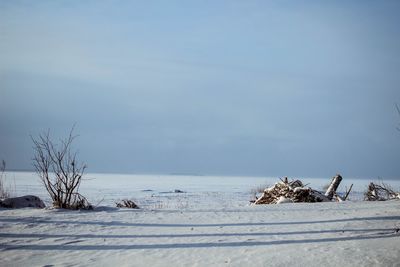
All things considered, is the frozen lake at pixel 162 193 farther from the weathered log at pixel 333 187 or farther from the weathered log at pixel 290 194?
the weathered log at pixel 333 187

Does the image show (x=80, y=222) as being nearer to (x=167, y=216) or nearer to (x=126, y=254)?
(x=167, y=216)

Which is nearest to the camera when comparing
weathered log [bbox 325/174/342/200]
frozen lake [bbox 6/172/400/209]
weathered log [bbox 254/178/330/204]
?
weathered log [bbox 254/178/330/204]

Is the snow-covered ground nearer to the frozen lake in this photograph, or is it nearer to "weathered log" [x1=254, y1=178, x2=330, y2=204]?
the frozen lake

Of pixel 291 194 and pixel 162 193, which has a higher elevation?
pixel 291 194

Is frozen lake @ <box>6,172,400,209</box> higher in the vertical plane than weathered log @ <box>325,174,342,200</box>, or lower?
lower

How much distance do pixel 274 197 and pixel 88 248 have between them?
21.7ft

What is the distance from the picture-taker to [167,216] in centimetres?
598

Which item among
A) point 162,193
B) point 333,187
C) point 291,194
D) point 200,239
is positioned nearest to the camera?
point 200,239

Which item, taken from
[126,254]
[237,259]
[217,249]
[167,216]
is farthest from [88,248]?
[167,216]

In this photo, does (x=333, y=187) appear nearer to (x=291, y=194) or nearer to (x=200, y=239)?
(x=291, y=194)

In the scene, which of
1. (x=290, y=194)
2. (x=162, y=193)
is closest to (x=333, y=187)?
(x=290, y=194)

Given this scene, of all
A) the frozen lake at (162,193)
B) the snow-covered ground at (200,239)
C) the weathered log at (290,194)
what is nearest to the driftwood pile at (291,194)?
the weathered log at (290,194)

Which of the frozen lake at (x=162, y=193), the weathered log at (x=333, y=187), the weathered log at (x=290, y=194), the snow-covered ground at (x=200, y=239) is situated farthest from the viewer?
the frozen lake at (x=162, y=193)

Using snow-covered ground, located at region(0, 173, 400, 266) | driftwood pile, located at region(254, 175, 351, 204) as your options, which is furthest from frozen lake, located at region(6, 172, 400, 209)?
snow-covered ground, located at region(0, 173, 400, 266)
